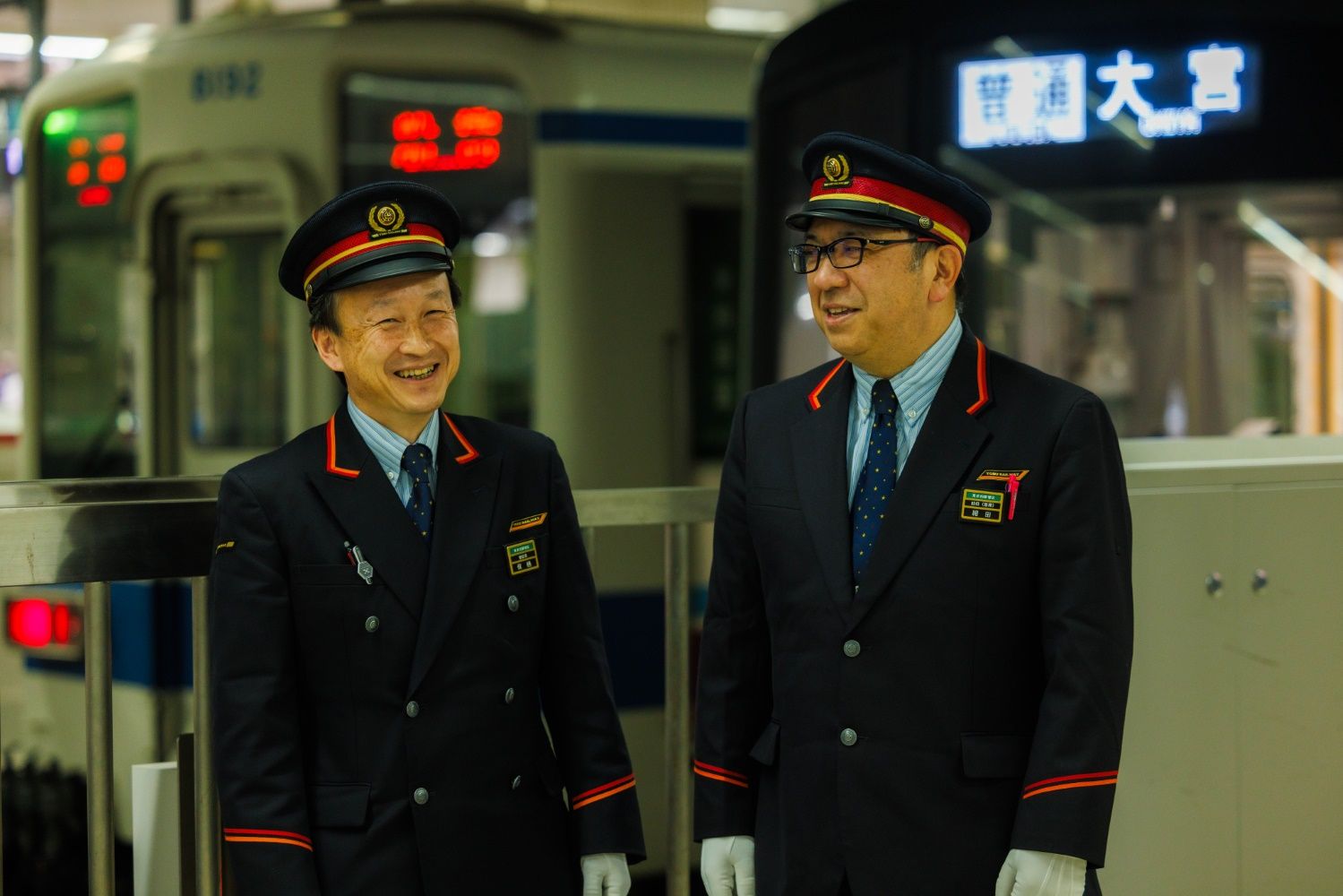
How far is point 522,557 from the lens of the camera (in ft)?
7.88

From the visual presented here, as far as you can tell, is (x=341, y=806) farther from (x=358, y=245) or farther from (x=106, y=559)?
(x=358, y=245)

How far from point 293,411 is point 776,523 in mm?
3327

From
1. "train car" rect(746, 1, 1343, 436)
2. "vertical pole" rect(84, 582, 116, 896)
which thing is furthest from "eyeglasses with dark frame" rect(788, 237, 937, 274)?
"train car" rect(746, 1, 1343, 436)

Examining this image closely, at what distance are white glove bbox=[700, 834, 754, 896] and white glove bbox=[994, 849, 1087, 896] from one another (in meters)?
0.40

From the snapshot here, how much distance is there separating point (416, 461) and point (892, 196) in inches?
29.0

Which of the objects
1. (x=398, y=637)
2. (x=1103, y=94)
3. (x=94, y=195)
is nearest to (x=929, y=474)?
(x=398, y=637)

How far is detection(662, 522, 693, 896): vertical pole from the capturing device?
10.2 feet

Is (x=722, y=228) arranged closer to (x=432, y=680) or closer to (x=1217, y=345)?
(x=1217, y=345)

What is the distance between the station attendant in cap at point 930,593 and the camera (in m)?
2.19

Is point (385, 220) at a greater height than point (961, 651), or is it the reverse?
point (385, 220)

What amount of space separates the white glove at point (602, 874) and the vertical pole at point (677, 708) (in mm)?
643

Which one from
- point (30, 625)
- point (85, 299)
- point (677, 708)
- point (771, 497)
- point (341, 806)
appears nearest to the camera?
point (341, 806)

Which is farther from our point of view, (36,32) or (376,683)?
(36,32)

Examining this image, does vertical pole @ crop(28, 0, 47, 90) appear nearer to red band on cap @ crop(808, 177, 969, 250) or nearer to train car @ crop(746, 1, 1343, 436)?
train car @ crop(746, 1, 1343, 436)
